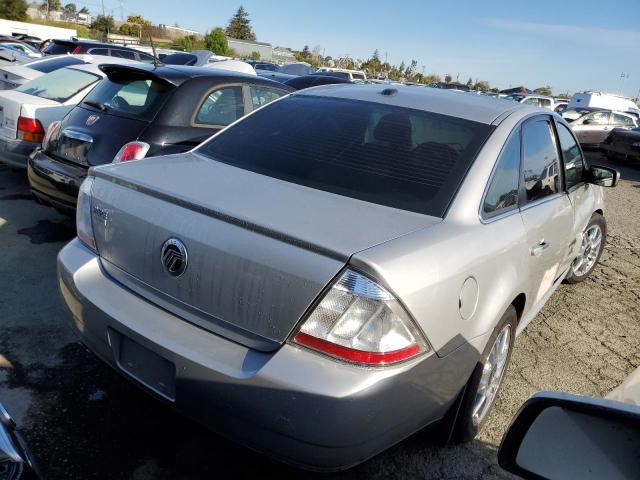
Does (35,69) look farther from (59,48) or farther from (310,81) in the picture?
(59,48)

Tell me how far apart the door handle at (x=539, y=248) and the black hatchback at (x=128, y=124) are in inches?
115

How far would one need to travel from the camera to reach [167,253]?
2.20 m

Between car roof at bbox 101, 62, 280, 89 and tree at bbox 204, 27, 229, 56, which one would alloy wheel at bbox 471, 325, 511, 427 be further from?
tree at bbox 204, 27, 229, 56

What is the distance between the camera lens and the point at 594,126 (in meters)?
17.3

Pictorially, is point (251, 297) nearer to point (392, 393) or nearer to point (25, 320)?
point (392, 393)

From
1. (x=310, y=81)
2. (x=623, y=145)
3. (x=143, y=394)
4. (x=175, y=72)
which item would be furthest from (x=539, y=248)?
(x=623, y=145)

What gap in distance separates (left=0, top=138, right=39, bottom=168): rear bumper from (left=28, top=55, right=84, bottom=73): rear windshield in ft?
→ 8.75

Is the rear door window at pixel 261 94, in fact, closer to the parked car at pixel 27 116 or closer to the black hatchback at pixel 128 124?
the black hatchback at pixel 128 124

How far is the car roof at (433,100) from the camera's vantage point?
298 centimetres

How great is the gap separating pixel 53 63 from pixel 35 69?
0.27 m

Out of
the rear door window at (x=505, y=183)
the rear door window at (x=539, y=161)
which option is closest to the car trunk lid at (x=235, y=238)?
the rear door window at (x=505, y=183)

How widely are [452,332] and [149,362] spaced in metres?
1.18

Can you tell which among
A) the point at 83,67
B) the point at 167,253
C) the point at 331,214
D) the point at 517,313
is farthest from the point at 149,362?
the point at 83,67

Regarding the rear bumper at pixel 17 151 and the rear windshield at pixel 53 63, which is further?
the rear windshield at pixel 53 63
